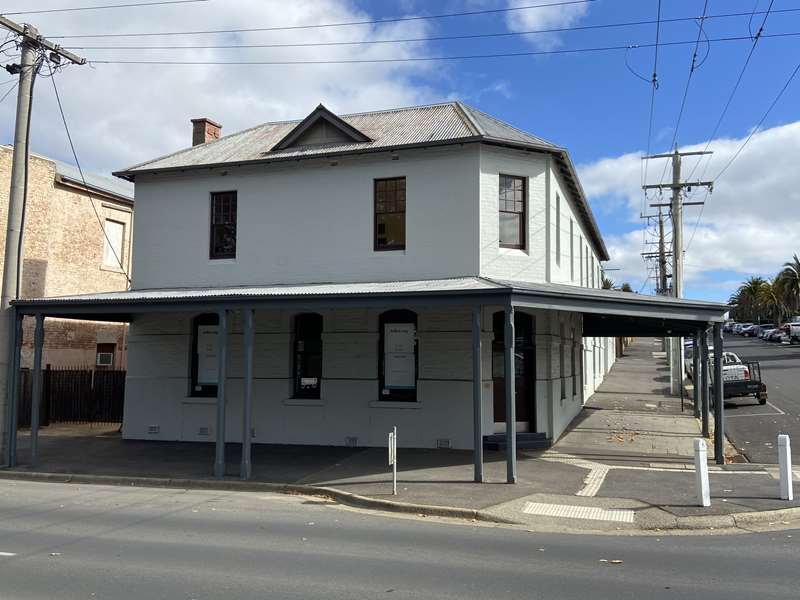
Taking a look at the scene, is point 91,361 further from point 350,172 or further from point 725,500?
point 725,500

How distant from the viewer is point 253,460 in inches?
552

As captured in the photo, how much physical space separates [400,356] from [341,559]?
8563 millimetres

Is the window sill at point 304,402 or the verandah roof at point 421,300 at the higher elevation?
the verandah roof at point 421,300

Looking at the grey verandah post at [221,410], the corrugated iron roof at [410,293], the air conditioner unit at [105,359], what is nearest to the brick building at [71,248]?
the air conditioner unit at [105,359]

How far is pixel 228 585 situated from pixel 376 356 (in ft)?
31.3

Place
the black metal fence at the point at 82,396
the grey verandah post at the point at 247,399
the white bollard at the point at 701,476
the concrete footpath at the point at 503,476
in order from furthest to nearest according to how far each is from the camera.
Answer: the black metal fence at the point at 82,396, the grey verandah post at the point at 247,399, the white bollard at the point at 701,476, the concrete footpath at the point at 503,476

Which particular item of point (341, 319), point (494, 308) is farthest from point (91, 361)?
point (494, 308)

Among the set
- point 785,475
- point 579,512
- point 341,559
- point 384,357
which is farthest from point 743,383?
point 341,559

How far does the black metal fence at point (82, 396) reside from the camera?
811 inches

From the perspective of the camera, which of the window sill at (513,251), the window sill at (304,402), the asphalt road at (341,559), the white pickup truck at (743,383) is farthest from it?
the white pickup truck at (743,383)

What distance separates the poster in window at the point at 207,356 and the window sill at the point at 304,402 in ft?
7.19

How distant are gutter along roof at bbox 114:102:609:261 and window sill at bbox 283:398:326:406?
18.2 feet

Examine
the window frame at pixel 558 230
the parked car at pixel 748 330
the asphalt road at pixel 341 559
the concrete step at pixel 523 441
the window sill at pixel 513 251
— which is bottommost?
the asphalt road at pixel 341 559

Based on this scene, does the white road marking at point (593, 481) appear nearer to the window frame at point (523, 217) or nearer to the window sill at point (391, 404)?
the window sill at point (391, 404)
